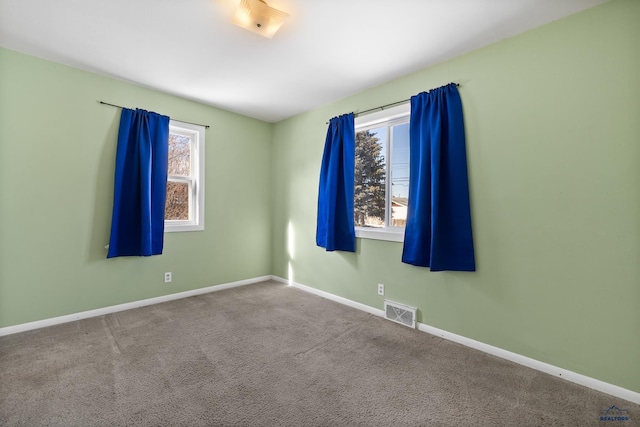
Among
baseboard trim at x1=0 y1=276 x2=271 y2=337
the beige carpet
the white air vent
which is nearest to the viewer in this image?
the beige carpet

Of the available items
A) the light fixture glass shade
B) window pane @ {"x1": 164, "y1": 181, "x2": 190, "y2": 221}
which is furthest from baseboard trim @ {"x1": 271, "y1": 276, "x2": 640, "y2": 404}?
the light fixture glass shade

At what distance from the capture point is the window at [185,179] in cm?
357

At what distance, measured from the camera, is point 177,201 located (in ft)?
11.9

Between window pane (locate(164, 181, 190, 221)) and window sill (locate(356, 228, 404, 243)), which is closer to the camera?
window sill (locate(356, 228, 404, 243))

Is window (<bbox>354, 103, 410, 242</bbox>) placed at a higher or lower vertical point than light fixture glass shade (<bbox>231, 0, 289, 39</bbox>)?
lower

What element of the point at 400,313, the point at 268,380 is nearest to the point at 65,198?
the point at 268,380

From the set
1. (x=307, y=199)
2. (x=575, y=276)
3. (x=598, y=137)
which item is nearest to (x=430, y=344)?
(x=575, y=276)

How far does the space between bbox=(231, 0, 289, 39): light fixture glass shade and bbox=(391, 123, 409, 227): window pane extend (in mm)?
1626

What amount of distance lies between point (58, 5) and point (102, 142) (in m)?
1.32

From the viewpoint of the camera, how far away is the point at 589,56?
190cm

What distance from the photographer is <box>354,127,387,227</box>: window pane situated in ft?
10.5

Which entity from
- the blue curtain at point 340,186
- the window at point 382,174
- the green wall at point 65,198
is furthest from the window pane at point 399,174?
the green wall at point 65,198

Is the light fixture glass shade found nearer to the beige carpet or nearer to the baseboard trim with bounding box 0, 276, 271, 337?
the beige carpet

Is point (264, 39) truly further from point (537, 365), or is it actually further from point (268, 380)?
point (537, 365)
